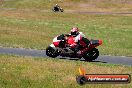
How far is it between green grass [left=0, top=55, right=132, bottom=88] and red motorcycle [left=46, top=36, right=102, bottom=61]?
115 inches

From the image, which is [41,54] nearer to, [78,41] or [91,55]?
[78,41]

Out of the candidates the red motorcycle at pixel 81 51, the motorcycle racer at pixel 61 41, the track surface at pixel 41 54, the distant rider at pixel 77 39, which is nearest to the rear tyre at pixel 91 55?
the red motorcycle at pixel 81 51

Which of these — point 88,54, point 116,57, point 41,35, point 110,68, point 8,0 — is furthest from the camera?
point 8,0

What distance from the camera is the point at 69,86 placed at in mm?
16391

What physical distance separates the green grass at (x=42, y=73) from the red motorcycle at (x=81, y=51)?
2930 millimetres

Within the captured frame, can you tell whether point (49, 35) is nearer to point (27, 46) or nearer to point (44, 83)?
point (27, 46)

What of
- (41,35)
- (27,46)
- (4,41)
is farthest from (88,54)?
(41,35)

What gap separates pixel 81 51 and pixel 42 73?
24.8 feet

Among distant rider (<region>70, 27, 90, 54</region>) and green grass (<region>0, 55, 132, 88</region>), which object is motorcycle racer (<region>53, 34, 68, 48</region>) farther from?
green grass (<region>0, 55, 132, 88</region>)

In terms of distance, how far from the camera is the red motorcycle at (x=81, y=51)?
2559 cm

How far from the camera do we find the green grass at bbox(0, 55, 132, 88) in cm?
1647

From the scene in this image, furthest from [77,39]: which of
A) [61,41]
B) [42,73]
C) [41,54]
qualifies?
[42,73]

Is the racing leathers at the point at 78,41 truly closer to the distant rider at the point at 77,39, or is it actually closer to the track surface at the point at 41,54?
the distant rider at the point at 77,39

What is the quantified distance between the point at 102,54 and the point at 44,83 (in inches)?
533
